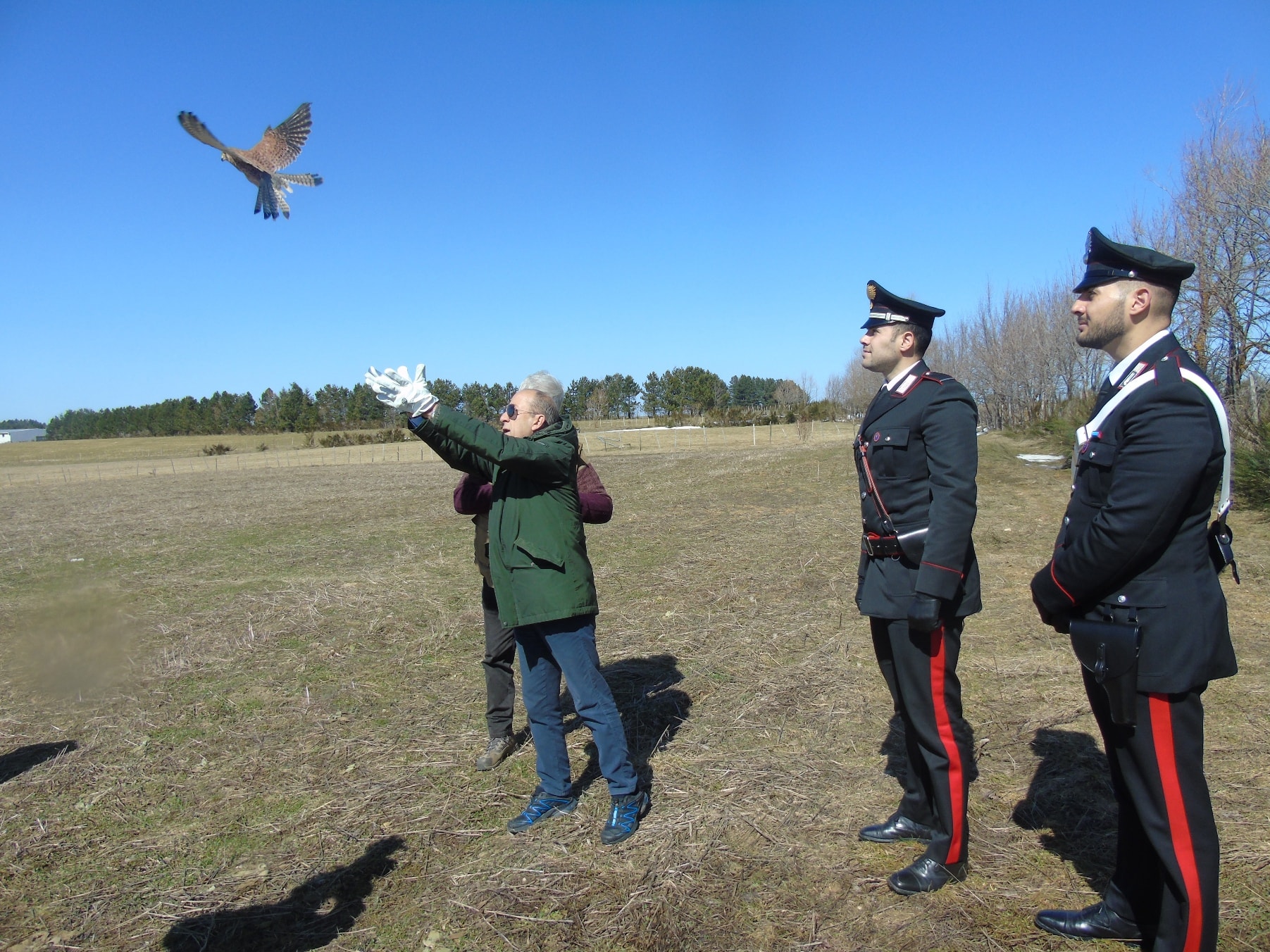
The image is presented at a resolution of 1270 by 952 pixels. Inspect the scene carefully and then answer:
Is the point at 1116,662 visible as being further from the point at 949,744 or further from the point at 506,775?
the point at 506,775

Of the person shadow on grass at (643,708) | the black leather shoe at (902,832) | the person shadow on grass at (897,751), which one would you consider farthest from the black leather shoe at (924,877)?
the person shadow on grass at (643,708)

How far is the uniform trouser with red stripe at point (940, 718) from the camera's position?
2908 millimetres

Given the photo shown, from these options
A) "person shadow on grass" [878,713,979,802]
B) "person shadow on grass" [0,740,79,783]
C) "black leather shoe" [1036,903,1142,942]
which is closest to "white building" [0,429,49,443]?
"person shadow on grass" [0,740,79,783]

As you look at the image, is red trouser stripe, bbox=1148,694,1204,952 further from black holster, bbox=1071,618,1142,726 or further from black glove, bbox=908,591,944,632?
black glove, bbox=908,591,944,632

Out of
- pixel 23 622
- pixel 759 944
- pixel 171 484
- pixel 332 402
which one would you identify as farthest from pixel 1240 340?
pixel 332 402

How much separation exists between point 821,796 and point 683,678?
1816 millimetres

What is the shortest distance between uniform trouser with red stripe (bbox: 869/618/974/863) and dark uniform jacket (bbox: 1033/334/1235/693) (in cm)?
65

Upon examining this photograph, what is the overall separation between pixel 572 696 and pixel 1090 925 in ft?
6.77

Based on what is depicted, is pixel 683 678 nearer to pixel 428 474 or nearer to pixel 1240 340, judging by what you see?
pixel 1240 340

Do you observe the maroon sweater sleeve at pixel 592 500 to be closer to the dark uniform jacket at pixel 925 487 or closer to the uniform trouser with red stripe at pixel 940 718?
the dark uniform jacket at pixel 925 487

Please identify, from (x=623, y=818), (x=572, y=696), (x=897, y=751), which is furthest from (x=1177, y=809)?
(x=572, y=696)

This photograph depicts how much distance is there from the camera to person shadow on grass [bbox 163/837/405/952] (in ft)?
9.37

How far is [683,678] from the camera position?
17.7 feet

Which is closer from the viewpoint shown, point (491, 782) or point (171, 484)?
point (491, 782)
